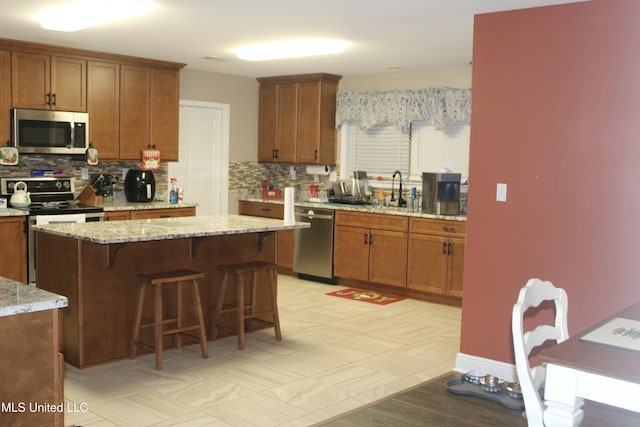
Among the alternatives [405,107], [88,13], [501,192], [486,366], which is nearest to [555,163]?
[501,192]

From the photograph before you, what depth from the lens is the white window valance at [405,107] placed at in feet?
22.5

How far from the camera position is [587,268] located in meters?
3.93

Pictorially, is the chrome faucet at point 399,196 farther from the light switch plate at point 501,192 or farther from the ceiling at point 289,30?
the light switch plate at point 501,192

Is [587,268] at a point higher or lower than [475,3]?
lower

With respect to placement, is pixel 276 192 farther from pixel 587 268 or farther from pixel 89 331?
pixel 587 268

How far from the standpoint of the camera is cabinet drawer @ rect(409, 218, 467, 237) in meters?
6.30

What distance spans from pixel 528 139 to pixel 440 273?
2553 mm

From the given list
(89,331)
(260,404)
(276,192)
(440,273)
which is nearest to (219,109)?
(276,192)

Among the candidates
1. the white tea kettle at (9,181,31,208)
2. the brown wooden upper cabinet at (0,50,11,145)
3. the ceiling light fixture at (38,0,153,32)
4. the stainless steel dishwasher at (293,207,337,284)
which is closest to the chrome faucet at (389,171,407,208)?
the stainless steel dishwasher at (293,207,337,284)

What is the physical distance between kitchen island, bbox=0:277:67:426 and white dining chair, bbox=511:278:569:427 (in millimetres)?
1621

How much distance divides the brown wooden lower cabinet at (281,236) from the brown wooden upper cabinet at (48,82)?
2.36m

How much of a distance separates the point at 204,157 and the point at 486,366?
4.62 metres

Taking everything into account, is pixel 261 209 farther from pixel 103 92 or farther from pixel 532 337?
pixel 532 337

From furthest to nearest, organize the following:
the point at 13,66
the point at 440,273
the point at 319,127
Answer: the point at 319,127
the point at 440,273
the point at 13,66
